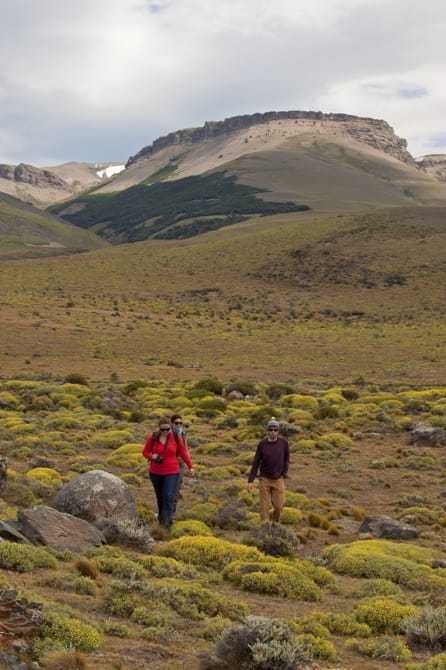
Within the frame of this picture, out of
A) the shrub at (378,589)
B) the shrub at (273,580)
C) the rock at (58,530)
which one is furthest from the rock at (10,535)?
the shrub at (378,589)

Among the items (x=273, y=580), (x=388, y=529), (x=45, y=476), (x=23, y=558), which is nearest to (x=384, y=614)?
(x=273, y=580)

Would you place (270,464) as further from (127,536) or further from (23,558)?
(23,558)

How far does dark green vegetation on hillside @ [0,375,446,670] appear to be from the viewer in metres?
8.83

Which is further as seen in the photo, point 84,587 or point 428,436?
point 428,436

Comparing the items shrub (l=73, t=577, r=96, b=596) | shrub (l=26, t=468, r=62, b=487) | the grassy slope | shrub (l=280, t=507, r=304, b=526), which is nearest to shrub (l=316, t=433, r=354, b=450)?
shrub (l=280, t=507, r=304, b=526)

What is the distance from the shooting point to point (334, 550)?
1406 centimetres

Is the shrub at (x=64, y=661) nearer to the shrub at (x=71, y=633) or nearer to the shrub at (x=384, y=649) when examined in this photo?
the shrub at (x=71, y=633)

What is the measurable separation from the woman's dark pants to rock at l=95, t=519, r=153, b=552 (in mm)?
1238

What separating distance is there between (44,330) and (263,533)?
48.7 meters

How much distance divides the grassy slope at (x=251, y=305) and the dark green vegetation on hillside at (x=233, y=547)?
57.5ft

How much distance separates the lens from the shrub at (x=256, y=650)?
7379 mm

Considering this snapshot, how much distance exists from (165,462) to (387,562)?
176 inches

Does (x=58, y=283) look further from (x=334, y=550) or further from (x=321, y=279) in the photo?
(x=334, y=550)

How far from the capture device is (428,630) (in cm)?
932
